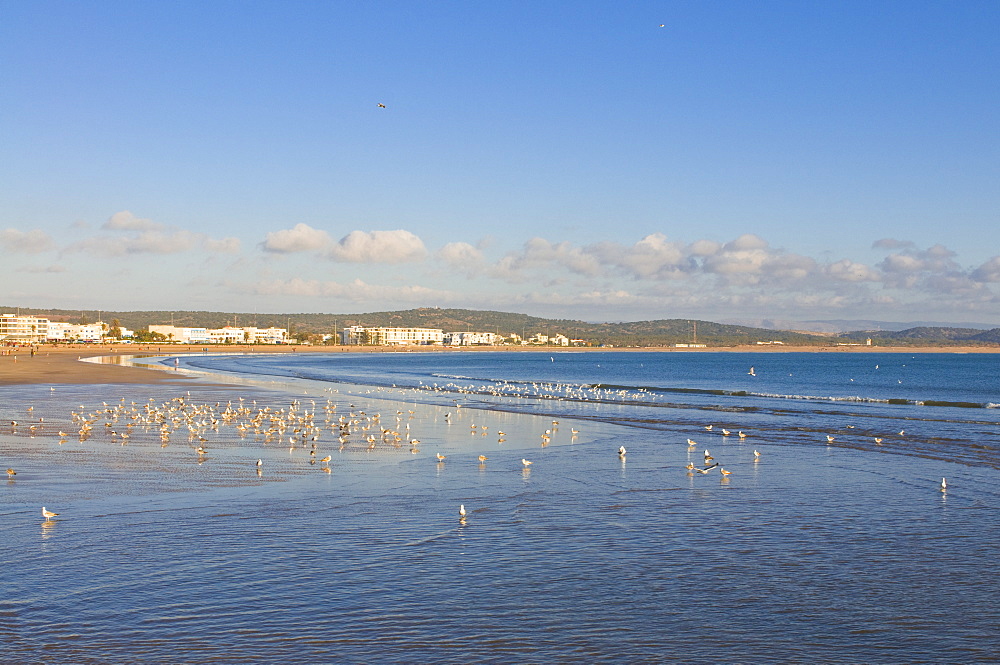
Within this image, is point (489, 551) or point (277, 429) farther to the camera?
point (277, 429)

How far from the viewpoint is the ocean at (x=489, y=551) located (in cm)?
818

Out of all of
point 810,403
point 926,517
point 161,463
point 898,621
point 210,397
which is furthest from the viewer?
point 810,403

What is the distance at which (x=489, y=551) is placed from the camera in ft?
37.2

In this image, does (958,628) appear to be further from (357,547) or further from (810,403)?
(810,403)

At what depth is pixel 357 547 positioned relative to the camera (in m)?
11.4

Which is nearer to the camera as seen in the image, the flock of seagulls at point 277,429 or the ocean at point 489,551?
the ocean at point 489,551

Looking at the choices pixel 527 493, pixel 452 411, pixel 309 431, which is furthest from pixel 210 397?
pixel 527 493

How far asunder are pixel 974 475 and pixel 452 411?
837 inches

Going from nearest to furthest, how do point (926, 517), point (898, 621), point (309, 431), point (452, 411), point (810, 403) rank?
point (898, 621), point (926, 517), point (309, 431), point (452, 411), point (810, 403)

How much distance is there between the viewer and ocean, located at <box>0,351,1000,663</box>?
26.8 ft

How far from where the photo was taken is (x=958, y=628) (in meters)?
8.65

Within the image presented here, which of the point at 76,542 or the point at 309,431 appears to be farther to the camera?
the point at 309,431

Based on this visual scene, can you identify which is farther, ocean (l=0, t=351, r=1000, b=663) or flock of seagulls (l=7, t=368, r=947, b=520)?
flock of seagulls (l=7, t=368, r=947, b=520)

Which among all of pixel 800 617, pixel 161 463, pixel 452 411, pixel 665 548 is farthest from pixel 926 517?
pixel 452 411
